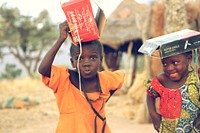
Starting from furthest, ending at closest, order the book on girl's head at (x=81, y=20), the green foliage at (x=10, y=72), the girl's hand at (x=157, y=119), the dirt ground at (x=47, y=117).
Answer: the green foliage at (x=10, y=72) < the dirt ground at (x=47, y=117) < the girl's hand at (x=157, y=119) < the book on girl's head at (x=81, y=20)

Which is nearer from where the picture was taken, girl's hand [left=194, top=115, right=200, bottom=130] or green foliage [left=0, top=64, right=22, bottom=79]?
girl's hand [left=194, top=115, right=200, bottom=130]

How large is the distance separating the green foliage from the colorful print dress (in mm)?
18082

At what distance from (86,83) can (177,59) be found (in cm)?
64

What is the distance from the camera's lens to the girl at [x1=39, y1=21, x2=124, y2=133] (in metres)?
2.68

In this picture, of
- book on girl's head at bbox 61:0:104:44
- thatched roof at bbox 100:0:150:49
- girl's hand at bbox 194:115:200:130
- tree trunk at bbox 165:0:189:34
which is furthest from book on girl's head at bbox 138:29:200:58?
thatched roof at bbox 100:0:150:49

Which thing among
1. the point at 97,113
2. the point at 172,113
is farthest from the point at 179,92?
the point at 97,113

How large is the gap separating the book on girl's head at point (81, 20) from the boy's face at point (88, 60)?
0.09m

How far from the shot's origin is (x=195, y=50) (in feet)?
9.03

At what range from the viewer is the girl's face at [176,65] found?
8.77ft

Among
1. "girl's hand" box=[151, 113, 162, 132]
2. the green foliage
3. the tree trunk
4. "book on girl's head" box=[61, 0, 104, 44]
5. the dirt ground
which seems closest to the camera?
"book on girl's head" box=[61, 0, 104, 44]

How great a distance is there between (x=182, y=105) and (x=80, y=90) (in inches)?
27.4

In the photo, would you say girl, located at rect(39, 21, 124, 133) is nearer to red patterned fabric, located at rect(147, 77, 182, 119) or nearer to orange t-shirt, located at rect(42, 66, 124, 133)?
orange t-shirt, located at rect(42, 66, 124, 133)

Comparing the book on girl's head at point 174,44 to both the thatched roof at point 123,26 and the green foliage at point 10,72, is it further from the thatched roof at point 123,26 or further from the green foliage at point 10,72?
the green foliage at point 10,72

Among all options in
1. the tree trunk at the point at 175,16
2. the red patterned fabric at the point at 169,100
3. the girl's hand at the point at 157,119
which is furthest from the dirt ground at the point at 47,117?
the red patterned fabric at the point at 169,100
